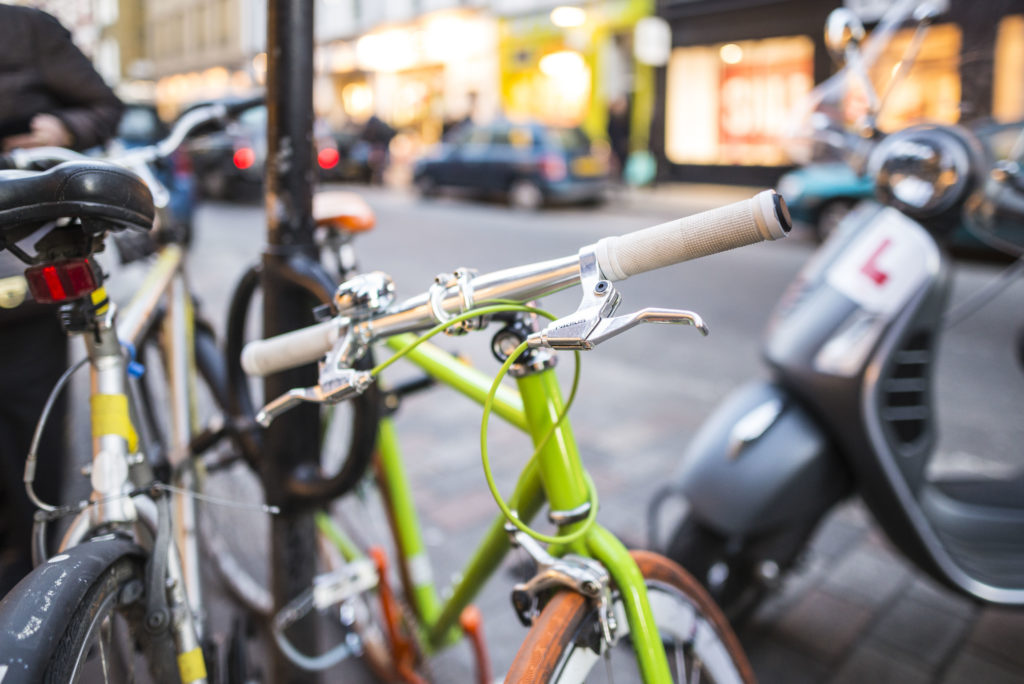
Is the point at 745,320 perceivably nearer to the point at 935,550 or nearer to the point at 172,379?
the point at 935,550

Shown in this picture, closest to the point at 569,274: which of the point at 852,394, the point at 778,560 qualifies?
the point at 852,394

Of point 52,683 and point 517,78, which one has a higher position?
point 517,78

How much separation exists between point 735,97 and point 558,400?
57.1 feet

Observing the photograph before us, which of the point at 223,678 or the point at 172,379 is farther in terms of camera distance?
the point at 172,379

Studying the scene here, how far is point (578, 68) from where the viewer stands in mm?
21203

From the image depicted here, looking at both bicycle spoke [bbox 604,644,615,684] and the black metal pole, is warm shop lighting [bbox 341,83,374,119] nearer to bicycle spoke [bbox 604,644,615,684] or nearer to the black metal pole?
the black metal pole

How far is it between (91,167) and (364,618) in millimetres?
1531

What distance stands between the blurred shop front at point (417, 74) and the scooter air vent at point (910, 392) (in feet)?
69.0

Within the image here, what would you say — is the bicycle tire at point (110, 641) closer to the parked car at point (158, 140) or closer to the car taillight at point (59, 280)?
the car taillight at point (59, 280)

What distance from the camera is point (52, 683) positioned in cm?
99

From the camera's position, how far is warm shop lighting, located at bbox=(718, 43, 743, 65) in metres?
16.7

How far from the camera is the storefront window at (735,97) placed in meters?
16.0

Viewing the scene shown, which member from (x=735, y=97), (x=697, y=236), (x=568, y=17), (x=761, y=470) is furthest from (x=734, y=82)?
(x=697, y=236)

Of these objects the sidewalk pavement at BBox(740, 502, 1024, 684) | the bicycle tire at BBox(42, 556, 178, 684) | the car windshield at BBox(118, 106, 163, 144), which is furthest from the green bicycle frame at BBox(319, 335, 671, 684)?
the car windshield at BBox(118, 106, 163, 144)
